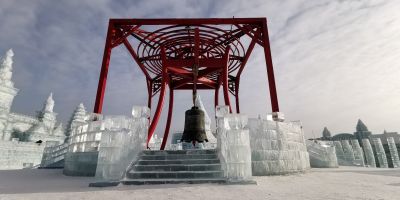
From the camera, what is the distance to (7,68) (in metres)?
46.5

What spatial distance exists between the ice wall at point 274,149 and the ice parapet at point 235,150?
1.58m

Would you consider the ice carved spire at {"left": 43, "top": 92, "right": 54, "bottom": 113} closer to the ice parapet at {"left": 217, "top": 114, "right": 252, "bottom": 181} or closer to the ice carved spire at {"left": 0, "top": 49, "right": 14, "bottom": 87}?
the ice carved spire at {"left": 0, "top": 49, "right": 14, "bottom": 87}

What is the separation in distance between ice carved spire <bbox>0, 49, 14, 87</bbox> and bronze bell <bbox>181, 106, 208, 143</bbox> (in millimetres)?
55629

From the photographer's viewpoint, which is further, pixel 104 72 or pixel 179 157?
pixel 104 72

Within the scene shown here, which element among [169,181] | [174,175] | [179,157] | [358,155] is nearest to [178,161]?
[179,157]

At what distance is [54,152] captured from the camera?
15117 mm

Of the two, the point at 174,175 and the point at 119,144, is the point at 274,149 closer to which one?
the point at 174,175

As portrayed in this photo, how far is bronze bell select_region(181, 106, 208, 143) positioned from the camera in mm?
8961

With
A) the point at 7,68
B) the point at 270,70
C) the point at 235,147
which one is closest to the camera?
the point at 235,147

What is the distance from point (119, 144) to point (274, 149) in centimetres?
551

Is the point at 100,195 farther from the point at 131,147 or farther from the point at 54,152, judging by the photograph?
the point at 54,152

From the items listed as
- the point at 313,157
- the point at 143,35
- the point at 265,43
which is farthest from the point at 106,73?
the point at 313,157

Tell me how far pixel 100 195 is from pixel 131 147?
2591mm

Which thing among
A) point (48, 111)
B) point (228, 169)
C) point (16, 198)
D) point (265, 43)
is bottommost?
point (16, 198)
